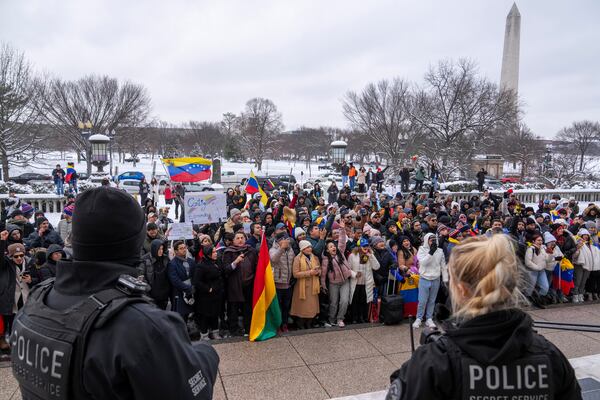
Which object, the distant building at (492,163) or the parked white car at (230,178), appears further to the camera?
the distant building at (492,163)

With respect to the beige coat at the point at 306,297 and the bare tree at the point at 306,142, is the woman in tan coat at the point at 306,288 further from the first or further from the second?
the bare tree at the point at 306,142

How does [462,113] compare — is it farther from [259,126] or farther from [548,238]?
[259,126]

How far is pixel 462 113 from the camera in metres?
29.2

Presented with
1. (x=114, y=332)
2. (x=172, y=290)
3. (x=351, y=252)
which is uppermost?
(x=114, y=332)

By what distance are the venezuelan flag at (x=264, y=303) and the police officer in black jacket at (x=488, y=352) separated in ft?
17.1

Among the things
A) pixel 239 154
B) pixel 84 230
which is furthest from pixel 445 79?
pixel 239 154

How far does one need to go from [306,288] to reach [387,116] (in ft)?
105

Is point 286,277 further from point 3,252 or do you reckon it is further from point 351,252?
point 3,252

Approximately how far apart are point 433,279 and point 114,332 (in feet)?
22.6

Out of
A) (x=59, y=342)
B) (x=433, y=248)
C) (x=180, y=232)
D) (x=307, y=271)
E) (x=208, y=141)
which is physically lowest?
(x=307, y=271)

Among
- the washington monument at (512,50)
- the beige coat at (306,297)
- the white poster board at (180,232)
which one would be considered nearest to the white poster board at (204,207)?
the white poster board at (180,232)

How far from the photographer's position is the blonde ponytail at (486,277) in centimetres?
182

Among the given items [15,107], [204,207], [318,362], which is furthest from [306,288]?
[15,107]

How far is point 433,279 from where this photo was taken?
7.62 m
